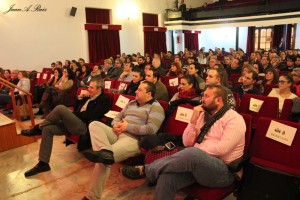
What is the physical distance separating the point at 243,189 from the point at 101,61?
27.1ft

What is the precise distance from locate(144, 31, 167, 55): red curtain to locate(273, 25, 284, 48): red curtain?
5.13 metres

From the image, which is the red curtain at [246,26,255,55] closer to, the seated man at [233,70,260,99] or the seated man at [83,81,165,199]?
the seated man at [233,70,260,99]

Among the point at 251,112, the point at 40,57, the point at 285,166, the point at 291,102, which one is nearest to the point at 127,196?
the point at 285,166

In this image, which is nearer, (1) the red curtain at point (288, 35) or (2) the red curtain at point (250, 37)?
(1) the red curtain at point (288, 35)

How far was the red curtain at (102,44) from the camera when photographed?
31.6 ft

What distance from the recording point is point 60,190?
259 cm

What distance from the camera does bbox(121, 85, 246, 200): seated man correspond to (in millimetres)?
1770

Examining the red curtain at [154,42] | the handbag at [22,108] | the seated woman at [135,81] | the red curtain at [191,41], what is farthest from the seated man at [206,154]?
the red curtain at [191,41]

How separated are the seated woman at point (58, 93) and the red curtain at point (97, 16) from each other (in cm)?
498

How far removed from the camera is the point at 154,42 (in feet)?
39.0

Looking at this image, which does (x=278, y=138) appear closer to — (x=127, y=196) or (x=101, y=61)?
(x=127, y=196)

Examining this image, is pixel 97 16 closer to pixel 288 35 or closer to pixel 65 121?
pixel 65 121

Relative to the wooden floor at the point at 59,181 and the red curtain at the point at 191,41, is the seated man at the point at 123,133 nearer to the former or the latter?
the wooden floor at the point at 59,181

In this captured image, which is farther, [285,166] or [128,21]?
[128,21]
